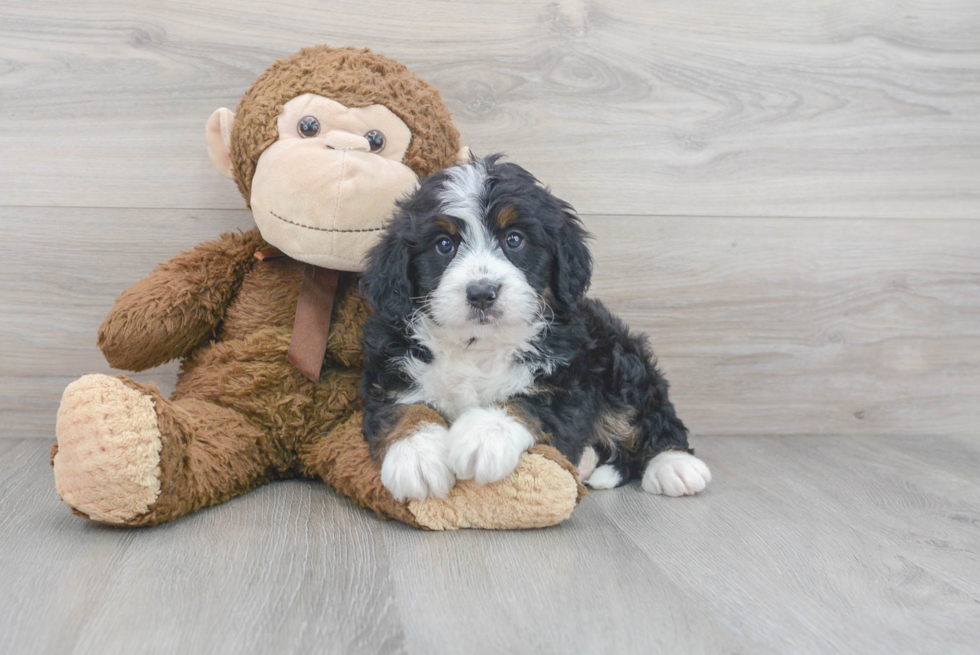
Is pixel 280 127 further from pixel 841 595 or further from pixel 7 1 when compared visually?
pixel 841 595

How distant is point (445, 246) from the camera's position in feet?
5.42

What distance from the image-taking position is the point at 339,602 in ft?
4.25

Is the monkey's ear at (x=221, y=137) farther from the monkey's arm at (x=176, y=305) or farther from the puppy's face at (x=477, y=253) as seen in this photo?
the puppy's face at (x=477, y=253)

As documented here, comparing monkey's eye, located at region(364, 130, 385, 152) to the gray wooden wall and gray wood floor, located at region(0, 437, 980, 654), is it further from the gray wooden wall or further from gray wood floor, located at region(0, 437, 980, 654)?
gray wood floor, located at region(0, 437, 980, 654)

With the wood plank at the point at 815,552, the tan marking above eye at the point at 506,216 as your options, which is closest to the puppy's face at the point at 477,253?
the tan marking above eye at the point at 506,216

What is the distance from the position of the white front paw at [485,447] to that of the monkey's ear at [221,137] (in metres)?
0.95

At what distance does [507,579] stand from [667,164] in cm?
154

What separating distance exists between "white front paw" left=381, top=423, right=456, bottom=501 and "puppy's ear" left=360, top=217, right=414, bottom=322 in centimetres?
28

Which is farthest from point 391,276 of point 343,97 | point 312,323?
point 343,97

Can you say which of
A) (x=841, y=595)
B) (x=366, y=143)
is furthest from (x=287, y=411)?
(x=841, y=595)

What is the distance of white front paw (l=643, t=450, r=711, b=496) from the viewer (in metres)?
1.97

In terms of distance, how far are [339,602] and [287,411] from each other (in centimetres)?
73

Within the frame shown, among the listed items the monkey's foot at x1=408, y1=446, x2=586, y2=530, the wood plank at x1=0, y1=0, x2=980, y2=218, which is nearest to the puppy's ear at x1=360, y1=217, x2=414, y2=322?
the monkey's foot at x1=408, y1=446, x2=586, y2=530

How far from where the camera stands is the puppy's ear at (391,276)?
1.67 m
